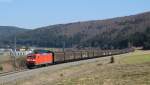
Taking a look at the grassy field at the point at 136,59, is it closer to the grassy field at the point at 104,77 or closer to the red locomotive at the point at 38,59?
the grassy field at the point at 104,77

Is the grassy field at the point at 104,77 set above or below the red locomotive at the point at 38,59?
below

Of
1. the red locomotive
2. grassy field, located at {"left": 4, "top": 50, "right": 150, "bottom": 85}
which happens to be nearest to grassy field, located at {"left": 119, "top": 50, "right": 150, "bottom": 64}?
grassy field, located at {"left": 4, "top": 50, "right": 150, "bottom": 85}

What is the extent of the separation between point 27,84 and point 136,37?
15435 cm

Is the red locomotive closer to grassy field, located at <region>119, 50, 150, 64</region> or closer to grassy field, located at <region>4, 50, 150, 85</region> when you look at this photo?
grassy field, located at <region>119, 50, 150, 64</region>

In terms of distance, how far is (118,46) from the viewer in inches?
7790

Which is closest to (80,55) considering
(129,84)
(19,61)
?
(19,61)

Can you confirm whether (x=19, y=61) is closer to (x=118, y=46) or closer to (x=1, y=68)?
(x=1, y=68)

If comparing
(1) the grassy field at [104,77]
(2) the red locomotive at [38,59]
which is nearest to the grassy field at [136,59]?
(1) the grassy field at [104,77]

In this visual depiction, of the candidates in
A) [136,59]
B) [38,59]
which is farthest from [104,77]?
[38,59]

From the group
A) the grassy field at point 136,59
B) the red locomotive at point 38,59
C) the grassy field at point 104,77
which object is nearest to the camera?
the grassy field at point 104,77

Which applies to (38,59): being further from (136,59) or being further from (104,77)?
(104,77)

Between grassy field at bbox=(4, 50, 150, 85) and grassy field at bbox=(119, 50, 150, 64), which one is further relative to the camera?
grassy field at bbox=(119, 50, 150, 64)

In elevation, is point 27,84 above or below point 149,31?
below

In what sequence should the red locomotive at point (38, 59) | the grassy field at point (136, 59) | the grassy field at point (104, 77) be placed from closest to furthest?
the grassy field at point (104, 77)
the grassy field at point (136, 59)
the red locomotive at point (38, 59)
